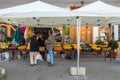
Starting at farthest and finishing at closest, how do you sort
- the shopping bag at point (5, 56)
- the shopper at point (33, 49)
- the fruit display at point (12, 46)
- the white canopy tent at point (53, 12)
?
the shopping bag at point (5, 56) → the fruit display at point (12, 46) → the shopper at point (33, 49) → the white canopy tent at point (53, 12)

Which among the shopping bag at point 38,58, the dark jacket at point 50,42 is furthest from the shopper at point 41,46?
the dark jacket at point 50,42

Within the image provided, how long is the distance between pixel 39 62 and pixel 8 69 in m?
2.89

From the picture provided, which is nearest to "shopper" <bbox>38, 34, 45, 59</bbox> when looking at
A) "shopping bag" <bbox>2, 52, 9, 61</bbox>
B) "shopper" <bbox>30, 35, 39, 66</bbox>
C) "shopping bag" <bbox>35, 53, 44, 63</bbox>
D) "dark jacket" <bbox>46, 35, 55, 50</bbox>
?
"shopping bag" <bbox>35, 53, 44, 63</bbox>

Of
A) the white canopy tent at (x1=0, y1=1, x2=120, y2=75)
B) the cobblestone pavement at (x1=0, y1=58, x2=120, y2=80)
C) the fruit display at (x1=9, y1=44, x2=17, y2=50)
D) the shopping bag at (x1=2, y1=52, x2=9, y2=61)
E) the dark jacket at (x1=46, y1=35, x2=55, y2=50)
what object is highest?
the white canopy tent at (x1=0, y1=1, x2=120, y2=75)

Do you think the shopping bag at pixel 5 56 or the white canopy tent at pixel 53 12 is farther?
the shopping bag at pixel 5 56

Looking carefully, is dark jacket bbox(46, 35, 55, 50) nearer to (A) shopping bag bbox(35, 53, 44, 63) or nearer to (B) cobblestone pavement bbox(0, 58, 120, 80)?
(B) cobblestone pavement bbox(0, 58, 120, 80)

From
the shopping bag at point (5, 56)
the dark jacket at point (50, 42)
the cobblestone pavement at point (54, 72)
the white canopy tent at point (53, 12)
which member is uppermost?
the white canopy tent at point (53, 12)

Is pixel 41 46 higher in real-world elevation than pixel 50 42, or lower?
lower

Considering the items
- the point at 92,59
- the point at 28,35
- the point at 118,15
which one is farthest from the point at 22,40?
the point at 118,15

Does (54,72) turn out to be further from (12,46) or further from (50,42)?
(12,46)

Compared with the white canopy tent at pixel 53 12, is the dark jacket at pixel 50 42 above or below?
below

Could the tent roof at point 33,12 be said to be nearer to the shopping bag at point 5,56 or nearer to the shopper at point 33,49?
the shopper at point 33,49

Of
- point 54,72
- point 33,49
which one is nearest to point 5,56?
point 33,49

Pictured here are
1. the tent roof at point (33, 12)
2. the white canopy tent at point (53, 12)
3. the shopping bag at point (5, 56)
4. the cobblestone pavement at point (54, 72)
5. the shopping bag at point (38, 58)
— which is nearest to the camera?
the cobblestone pavement at point (54, 72)
